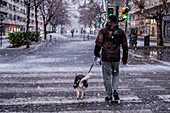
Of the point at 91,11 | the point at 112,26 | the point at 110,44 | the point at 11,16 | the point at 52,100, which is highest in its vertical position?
the point at 91,11

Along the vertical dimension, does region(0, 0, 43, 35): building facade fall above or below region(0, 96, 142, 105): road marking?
above

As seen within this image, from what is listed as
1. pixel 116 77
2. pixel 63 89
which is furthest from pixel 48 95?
pixel 116 77

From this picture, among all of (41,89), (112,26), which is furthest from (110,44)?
(41,89)

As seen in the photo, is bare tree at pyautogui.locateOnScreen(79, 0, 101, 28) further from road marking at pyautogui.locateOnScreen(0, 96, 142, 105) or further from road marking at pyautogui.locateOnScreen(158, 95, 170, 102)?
road marking at pyautogui.locateOnScreen(0, 96, 142, 105)

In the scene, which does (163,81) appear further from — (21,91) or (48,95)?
(21,91)

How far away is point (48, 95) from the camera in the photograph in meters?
6.09

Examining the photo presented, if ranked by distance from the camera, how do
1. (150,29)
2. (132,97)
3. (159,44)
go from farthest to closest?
1. (150,29)
2. (159,44)
3. (132,97)

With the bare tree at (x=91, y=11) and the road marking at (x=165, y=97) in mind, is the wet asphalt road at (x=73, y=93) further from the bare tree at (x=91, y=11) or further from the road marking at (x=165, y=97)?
the bare tree at (x=91, y=11)

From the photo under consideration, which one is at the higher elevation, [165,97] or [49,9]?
[49,9]

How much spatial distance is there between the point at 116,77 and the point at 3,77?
15.9 ft

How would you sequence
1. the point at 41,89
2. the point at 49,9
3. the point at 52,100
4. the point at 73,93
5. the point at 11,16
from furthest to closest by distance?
the point at 11,16 < the point at 49,9 < the point at 41,89 < the point at 73,93 < the point at 52,100

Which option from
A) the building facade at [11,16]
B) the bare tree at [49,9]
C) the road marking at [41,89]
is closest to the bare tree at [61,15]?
the bare tree at [49,9]

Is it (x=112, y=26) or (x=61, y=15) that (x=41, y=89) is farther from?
(x=61, y=15)

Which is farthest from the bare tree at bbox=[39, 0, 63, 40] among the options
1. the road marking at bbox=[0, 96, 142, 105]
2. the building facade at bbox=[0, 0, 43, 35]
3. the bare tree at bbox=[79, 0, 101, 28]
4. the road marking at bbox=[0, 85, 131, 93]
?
the road marking at bbox=[0, 96, 142, 105]
